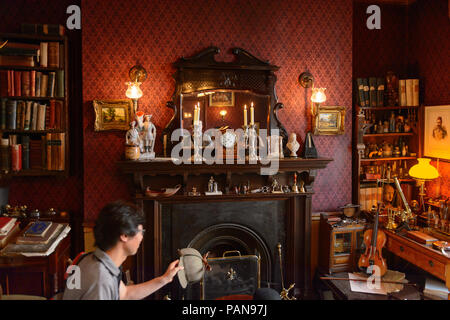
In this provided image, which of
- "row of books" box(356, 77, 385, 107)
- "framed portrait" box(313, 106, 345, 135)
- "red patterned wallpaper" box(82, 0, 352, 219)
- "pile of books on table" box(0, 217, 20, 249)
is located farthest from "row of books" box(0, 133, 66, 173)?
"row of books" box(356, 77, 385, 107)

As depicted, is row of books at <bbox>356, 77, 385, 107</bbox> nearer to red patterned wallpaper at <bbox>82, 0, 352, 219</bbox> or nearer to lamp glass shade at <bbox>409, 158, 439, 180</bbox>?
red patterned wallpaper at <bbox>82, 0, 352, 219</bbox>

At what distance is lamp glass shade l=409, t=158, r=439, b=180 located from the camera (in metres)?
3.88

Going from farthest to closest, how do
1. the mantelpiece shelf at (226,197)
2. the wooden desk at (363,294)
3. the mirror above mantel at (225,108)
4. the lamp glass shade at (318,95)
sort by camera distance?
the lamp glass shade at (318,95)
the mirror above mantel at (225,108)
the mantelpiece shelf at (226,197)
the wooden desk at (363,294)

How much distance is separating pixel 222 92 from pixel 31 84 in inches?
76.4

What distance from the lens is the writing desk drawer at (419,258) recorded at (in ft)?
10.5

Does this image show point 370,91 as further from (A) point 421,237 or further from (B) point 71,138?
(B) point 71,138

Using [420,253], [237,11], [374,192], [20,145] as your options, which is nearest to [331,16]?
[237,11]

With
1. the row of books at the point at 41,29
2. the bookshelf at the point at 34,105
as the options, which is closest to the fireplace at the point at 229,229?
the bookshelf at the point at 34,105

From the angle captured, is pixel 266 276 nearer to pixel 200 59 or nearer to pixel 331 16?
pixel 200 59

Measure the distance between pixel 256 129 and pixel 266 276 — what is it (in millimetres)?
1610

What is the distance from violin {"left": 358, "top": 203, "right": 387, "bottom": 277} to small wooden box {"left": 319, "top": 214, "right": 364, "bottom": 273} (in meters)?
0.21

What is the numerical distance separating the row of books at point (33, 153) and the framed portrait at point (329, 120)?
8.88ft

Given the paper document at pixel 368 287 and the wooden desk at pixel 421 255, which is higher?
the wooden desk at pixel 421 255

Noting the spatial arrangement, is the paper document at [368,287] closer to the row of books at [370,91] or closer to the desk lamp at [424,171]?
the desk lamp at [424,171]
